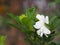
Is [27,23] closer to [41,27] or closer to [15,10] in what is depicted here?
[41,27]

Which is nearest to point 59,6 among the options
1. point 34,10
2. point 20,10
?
point 34,10

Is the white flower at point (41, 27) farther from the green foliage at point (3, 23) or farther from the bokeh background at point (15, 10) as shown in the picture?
the green foliage at point (3, 23)

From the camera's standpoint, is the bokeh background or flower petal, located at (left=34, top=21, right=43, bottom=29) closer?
flower petal, located at (left=34, top=21, right=43, bottom=29)

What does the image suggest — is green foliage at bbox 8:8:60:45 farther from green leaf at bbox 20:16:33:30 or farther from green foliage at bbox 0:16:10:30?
green foliage at bbox 0:16:10:30

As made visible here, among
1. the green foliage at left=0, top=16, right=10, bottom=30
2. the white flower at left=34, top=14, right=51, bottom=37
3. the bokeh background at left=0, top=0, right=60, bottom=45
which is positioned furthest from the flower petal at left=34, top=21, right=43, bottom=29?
the green foliage at left=0, top=16, right=10, bottom=30

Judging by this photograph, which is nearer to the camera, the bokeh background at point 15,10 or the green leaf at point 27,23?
the green leaf at point 27,23

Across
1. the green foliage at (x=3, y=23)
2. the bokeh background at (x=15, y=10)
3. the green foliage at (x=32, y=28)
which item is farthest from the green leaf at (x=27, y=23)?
the green foliage at (x=3, y=23)

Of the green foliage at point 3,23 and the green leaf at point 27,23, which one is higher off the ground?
the green foliage at point 3,23

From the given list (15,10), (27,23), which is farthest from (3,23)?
(27,23)

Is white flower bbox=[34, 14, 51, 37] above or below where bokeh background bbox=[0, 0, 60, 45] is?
below

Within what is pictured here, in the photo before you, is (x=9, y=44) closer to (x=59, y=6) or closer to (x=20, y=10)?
(x=20, y=10)

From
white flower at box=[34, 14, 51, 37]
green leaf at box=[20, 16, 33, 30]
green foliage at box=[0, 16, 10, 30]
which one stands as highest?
green foliage at box=[0, 16, 10, 30]

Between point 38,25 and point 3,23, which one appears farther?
point 3,23
